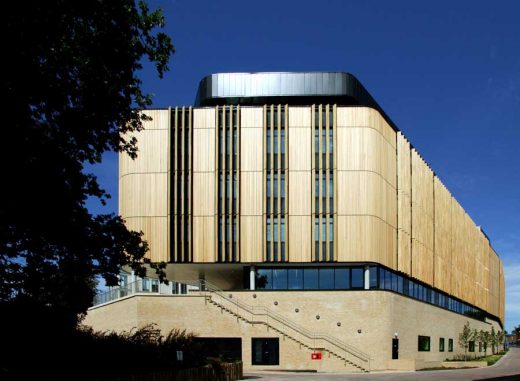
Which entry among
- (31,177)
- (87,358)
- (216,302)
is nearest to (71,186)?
(31,177)

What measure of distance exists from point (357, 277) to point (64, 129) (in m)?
38.2

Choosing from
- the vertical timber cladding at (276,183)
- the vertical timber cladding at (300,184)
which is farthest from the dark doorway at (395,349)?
the vertical timber cladding at (276,183)

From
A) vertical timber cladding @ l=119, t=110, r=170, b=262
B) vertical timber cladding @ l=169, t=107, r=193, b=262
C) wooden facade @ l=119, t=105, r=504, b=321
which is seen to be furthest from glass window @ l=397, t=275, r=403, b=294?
vertical timber cladding @ l=119, t=110, r=170, b=262

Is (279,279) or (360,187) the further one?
(360,187)

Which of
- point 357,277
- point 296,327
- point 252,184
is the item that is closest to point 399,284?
point 357,277

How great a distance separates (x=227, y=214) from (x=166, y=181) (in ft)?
18.0

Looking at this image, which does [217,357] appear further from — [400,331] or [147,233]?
[400,331]

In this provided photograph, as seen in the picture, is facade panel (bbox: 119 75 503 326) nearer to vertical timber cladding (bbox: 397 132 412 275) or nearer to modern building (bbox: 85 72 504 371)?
modern building (bbox: 85 72 504 371)

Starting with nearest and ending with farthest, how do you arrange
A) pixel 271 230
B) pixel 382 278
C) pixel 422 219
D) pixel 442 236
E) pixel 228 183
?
pixel 271 230 → pixel 228 183 → pixel 382 278 → pixel 422 219 → pixel 442 236

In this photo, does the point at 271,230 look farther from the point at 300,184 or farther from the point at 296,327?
the point at 296,327

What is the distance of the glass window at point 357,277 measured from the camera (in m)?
54.4

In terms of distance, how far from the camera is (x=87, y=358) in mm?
26062

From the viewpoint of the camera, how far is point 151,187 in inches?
2184

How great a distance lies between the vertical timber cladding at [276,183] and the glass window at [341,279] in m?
4.21
